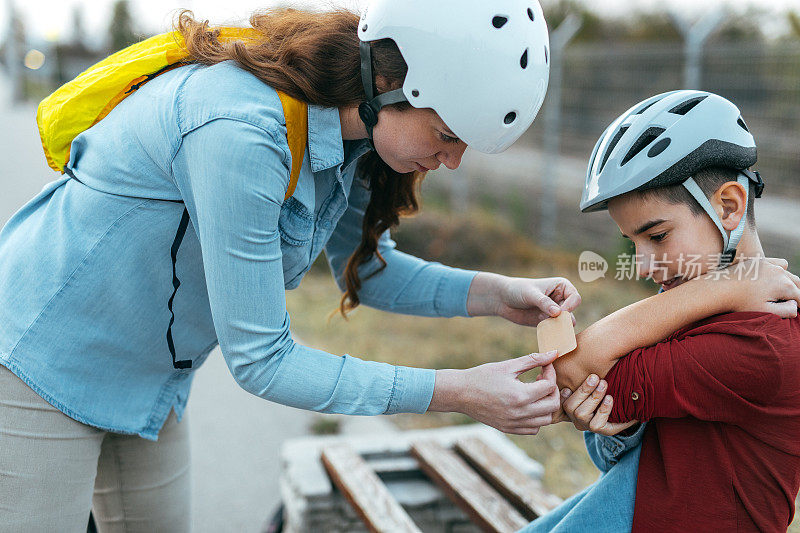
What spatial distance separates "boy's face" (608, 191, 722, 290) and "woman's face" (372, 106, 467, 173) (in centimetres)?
46

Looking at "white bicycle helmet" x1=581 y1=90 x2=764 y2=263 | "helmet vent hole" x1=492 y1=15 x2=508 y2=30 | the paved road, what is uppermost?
"helmet vent hole" x1=492 y1=15 x2=508 y2=30

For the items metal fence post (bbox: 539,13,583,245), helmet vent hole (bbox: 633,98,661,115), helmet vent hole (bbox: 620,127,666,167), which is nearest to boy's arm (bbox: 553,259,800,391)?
helmet vent hole (bbox: 620,127,666,167)

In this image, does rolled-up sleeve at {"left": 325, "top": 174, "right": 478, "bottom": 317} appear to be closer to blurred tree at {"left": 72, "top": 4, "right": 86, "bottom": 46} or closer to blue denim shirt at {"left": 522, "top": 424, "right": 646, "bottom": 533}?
blue denim shirt at {"left": 522, "top": 424, "right": 646, "bottom": 533}

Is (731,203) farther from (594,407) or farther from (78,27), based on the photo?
(78,27)

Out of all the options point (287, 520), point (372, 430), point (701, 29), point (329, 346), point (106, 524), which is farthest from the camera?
point (701, 29)

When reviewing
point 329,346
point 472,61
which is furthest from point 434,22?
point 329,346

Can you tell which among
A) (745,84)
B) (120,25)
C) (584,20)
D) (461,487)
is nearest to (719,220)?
(461,487)

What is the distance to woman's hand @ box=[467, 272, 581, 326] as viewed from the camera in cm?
227

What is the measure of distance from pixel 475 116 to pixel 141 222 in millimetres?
873

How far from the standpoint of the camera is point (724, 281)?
180cm

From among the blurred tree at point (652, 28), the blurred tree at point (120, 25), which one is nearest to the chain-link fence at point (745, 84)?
the blurred tree at point (652, 28)

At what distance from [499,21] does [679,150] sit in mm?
528

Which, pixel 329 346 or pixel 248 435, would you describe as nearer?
pixel 248 435

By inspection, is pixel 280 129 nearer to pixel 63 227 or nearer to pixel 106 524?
pixel 63 227
